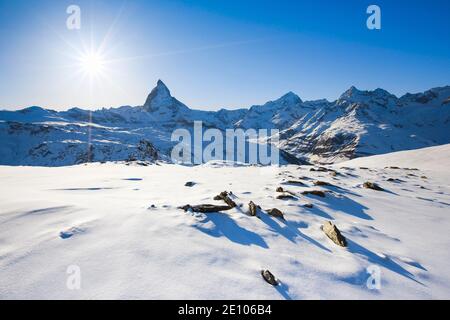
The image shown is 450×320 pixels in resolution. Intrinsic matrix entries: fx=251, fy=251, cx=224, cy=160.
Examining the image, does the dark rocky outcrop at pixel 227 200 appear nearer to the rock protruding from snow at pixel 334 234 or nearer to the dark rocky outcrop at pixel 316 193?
the rock protruding from snow at pixel 334 234

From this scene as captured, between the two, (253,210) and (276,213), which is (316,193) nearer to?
(276,213)

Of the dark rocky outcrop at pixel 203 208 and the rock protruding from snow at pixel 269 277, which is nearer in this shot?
the rock protruding from snow at pixel 269 277

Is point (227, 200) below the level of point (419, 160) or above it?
below

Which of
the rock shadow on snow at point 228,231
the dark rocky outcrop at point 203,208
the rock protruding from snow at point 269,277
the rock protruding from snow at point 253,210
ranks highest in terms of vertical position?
the dark rocky outcrop at point 203,208

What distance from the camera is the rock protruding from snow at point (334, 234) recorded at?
5.34m

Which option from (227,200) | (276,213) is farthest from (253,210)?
(227,200)

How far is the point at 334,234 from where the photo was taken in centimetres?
555

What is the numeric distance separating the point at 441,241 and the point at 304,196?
3863 mm

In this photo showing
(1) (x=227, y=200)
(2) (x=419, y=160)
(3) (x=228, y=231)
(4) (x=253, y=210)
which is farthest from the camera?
(2) (x=419, y=160)

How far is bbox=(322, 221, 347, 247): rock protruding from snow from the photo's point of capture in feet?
17.5

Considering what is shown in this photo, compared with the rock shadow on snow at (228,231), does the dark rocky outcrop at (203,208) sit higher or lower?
higher

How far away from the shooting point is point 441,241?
620 cm

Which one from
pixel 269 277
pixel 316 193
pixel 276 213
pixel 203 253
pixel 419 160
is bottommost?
pixel 269 277

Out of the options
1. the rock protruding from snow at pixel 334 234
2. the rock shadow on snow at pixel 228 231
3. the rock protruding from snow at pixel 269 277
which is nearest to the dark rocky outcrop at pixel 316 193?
the rock protruding from snow at pixel 334 234
